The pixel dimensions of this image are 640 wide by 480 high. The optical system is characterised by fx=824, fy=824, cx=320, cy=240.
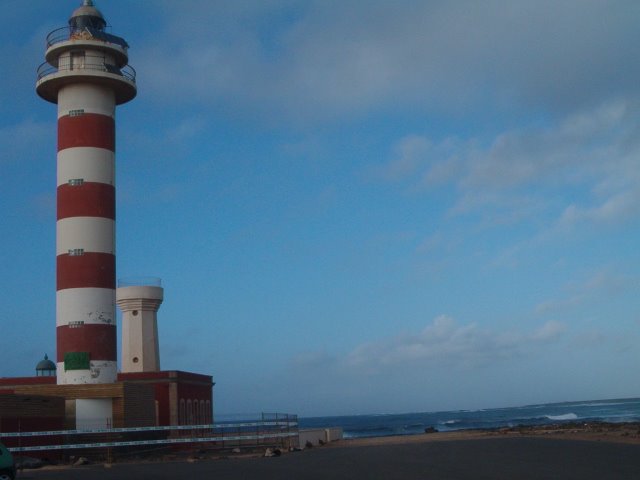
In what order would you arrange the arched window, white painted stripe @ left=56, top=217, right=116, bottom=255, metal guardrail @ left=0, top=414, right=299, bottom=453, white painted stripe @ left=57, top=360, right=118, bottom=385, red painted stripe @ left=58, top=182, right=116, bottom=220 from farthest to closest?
1. the arched window
2. red painted stripe @ left=58, top=182, right=116, bottom=220
3. white painted stripe @ left=56, top=217, right=116, bottom=255
4. white painted stripe @ left=57, top=360, right=118, bottom=385
5. metal guardrail @ left=0, top=414, right=299, bottom=453

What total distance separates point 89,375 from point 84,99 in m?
10.5

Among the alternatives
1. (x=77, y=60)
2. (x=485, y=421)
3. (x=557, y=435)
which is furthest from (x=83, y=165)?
(x=485, y=421)

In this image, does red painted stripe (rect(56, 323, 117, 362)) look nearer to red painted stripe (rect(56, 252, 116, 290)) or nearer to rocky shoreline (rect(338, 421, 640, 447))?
red painted stripe (rect(56, 252, 116, 290))

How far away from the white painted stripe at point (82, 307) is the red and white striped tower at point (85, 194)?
36 mm

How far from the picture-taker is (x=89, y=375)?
30.1 meters

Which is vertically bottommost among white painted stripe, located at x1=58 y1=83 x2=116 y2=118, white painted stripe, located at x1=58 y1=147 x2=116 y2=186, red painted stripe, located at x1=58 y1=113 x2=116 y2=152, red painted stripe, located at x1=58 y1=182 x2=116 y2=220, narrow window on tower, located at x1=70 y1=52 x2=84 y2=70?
red painted stripe, located at x1=58 y1=182 x2=116 y2=220

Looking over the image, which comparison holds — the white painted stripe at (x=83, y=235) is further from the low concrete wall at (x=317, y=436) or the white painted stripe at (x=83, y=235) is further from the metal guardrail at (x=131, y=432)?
the low concrete wall at (x=317, y=436)

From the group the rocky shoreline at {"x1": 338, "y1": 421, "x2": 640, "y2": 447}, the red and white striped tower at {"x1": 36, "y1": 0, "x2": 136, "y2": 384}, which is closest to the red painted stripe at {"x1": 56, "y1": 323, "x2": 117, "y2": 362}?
the red and white striped tower at {"x1": 36, "y1": 0, "x2": 136, "y2": 384}

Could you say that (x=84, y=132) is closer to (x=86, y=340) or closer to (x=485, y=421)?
(x=86, y=340)

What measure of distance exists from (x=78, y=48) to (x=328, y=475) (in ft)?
71.2

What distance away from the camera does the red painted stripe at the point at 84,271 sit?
3031 centimetres

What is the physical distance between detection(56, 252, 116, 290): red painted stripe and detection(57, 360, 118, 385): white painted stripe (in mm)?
2878

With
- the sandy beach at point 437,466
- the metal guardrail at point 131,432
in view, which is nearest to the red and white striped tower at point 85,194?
the metal guardrail at point 131,432

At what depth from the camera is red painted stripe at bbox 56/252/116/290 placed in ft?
99.5
